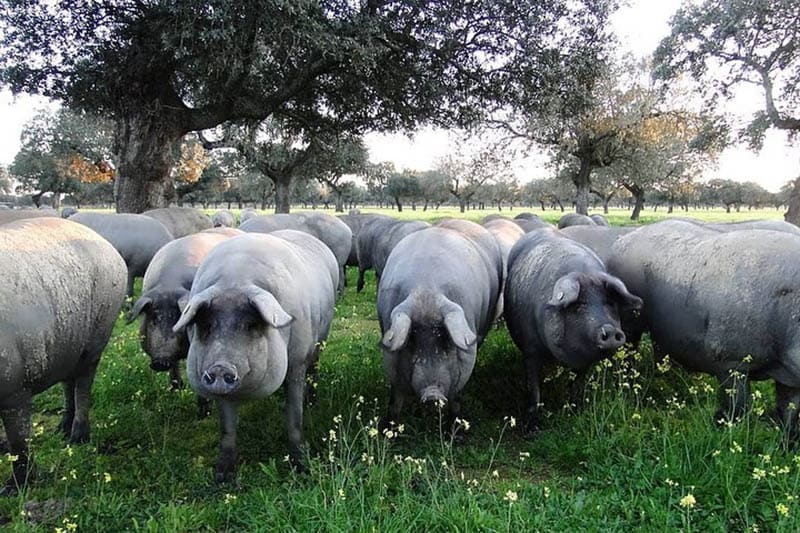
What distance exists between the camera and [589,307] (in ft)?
15.5

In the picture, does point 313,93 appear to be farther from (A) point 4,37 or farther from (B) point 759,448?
(B) point 759,448

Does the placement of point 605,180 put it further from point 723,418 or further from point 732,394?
point 732,394

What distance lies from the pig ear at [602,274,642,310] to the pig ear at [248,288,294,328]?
280cm

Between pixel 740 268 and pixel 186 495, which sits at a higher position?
pixel 740 268

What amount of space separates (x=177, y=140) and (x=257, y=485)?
45.2 ft

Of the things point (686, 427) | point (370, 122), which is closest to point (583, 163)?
point (370, 122)

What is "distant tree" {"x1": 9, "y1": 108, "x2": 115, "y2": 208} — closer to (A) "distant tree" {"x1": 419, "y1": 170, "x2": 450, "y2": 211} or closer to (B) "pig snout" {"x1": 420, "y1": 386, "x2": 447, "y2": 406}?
(B) "pig snout" {"x1": 420, "y1": 386, "x2": 447, "y2": 406}

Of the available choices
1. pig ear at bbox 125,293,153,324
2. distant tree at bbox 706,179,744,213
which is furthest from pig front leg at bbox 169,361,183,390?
distant tree at bbox 706,179,744,213

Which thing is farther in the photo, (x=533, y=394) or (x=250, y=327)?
(x=533, y=394)

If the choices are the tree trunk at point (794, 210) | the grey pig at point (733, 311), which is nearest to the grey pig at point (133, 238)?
the grey pig at point (733, 311)

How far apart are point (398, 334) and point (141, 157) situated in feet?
43.2

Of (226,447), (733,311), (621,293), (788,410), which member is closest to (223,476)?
(226,447)

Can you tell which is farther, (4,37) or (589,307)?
(4,37)

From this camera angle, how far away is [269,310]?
363cm
